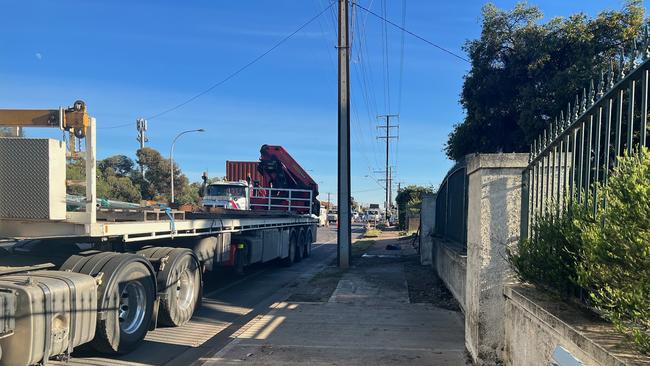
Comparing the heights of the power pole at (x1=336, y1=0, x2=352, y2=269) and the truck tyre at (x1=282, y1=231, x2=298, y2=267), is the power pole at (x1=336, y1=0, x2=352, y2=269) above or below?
above

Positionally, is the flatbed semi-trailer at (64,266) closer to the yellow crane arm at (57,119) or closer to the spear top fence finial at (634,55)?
the yellow crane arm at (57,119)

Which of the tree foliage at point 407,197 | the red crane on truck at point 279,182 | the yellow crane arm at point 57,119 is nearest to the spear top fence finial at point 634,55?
the yellow crane arm at point 57,119

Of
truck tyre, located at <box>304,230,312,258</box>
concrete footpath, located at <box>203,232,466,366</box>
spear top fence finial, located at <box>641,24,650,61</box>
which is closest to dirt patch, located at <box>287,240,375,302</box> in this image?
concrete footpath, located at <box>203,232,466,366</box>

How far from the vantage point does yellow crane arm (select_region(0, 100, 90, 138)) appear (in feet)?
19.7

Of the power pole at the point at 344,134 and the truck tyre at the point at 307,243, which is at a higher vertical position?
the power pole at the point at 344,134

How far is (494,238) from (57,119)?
503 centimetres

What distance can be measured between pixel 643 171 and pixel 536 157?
2327 millimetres

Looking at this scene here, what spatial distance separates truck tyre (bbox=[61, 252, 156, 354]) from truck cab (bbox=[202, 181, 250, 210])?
12430 millimetres

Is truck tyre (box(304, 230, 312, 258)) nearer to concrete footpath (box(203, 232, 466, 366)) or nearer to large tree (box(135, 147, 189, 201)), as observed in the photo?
concrete footpath (box(203, 232, 466, 366))

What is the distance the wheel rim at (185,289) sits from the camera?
821cm

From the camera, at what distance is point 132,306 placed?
22.3 ft

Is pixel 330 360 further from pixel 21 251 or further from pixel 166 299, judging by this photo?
pixel 21 251

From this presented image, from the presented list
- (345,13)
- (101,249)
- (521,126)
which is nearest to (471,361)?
(101,249)

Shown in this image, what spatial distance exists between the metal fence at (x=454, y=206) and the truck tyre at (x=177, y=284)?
15.0ft
